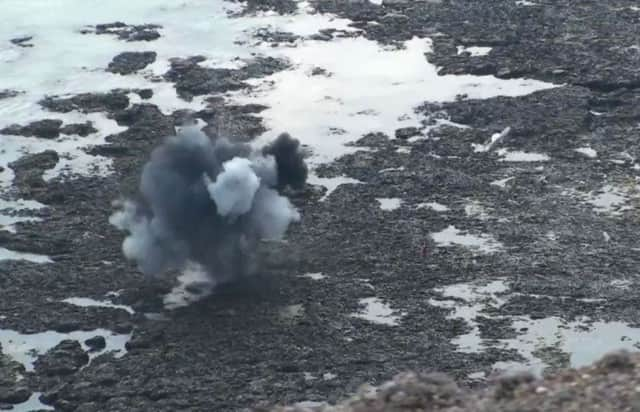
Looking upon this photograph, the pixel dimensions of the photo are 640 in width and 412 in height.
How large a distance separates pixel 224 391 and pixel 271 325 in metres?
3.07

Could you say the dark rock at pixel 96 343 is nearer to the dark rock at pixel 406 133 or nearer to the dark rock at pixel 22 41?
the dark rock at pixel 406 133

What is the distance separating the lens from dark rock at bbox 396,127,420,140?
132ft

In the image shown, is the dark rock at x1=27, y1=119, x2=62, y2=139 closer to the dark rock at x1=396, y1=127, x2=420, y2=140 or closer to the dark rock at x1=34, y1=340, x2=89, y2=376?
the dark rock at x1=396, y1=127, x2=420, y2=140

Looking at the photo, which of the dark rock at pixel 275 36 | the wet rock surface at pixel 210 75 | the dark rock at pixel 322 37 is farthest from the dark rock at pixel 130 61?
the dark rock at pixel 322 37

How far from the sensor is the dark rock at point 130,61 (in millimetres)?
45875

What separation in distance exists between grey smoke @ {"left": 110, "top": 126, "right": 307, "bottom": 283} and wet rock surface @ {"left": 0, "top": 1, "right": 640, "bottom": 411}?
63 cm

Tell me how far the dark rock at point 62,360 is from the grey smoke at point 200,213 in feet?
11.8

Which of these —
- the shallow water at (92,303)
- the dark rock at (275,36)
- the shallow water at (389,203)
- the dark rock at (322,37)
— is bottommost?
the shallow water at (92,303)

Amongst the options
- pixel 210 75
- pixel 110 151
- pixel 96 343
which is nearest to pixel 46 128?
pixel 110 151

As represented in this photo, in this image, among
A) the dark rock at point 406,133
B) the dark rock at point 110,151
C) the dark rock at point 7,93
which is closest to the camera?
the dark rock at point 110,151

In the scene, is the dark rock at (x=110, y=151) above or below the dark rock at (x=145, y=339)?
above

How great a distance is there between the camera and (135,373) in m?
28.5

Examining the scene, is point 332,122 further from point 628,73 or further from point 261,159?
Answer: point 628,73

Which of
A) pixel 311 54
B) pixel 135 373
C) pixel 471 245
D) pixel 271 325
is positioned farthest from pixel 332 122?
pixel 135 373
